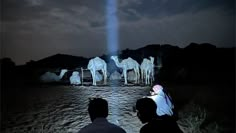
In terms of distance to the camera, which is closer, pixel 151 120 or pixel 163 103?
pixel 151 120

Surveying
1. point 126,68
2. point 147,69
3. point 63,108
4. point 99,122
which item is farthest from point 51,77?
point 99,122

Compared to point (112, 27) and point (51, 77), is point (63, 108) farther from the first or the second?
point (112, 27)

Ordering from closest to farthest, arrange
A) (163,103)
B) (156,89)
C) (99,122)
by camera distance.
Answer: (99,122) → (163,103) → (156,89)

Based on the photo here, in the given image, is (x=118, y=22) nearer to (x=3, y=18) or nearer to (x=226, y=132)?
(x=3, y=18)

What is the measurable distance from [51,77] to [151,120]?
189 centimetres

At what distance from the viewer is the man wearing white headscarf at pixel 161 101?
2916 mm

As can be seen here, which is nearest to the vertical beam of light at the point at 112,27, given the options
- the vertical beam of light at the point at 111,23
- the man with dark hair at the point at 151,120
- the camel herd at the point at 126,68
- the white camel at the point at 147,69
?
the vertical beam of light at the point at 111,23

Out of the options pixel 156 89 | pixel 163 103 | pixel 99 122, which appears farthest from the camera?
pixel 156 89

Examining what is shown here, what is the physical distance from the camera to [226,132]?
335 centimetres

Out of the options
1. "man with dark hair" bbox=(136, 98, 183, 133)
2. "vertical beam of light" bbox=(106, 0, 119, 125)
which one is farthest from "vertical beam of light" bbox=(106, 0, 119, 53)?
"man with dark hair" bbox=(136, 98, 183, 133)

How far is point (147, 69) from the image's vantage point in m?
3.34

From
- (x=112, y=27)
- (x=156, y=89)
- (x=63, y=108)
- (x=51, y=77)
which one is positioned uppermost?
(x=112, y=27)

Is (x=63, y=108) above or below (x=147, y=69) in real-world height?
below

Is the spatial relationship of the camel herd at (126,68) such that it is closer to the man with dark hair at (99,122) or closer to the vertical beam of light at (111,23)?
the vertical beam of light at (111,23)
